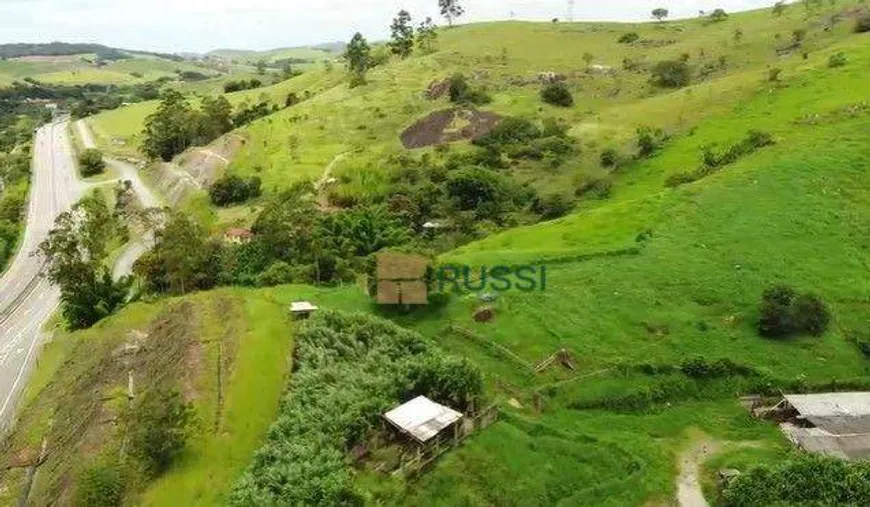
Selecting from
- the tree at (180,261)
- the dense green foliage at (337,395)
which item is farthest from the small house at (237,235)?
the dense green foliage at (337,395)

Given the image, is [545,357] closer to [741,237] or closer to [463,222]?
[741,237]

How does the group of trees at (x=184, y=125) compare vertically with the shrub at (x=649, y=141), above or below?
below

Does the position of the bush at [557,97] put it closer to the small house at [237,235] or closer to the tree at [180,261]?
the small house at [237,235]

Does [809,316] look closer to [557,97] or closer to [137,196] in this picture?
[557,97]

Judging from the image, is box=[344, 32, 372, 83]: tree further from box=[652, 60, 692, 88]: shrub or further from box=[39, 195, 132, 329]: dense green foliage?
box=[39, 195, 132, 329]: dense green foliage

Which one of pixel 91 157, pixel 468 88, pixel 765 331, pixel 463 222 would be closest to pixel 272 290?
Result: pixel 463 222

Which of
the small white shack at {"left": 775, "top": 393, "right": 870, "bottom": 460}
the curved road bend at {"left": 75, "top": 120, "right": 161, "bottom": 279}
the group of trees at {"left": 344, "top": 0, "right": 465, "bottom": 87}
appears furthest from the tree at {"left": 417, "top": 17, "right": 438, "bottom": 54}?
the small white shack at {"left": 775, "top": 393, "right": 870, "bottom": 460}

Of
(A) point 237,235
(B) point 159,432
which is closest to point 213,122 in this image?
(A) point 237,235
